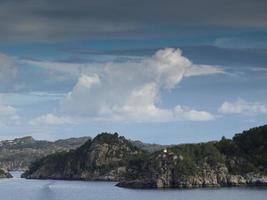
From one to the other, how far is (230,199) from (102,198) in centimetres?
3208

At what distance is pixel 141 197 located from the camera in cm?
16712

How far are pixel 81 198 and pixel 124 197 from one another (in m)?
10.3

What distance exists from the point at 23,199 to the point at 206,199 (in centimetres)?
4255

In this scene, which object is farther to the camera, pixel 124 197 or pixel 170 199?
pixel 124 197

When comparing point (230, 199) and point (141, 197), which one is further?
point (141, 197)

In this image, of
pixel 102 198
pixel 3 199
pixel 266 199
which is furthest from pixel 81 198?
pixel 266 199

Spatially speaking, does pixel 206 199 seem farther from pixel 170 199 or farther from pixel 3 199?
pixel 3 199

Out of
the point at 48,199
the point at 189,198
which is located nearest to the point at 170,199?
the point at 189,198

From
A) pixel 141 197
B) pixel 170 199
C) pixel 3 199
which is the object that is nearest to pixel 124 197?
pixel 141 197

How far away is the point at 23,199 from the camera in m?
163

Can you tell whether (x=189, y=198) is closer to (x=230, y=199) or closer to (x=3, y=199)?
(x=230, y=199)

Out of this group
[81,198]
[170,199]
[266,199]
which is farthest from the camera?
[81,198]

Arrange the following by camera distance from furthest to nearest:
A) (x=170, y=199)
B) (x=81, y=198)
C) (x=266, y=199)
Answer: (x=81, y=198) → (x=170, y=199) → (x=266, y=199)

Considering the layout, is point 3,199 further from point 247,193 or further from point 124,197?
point 247,193
